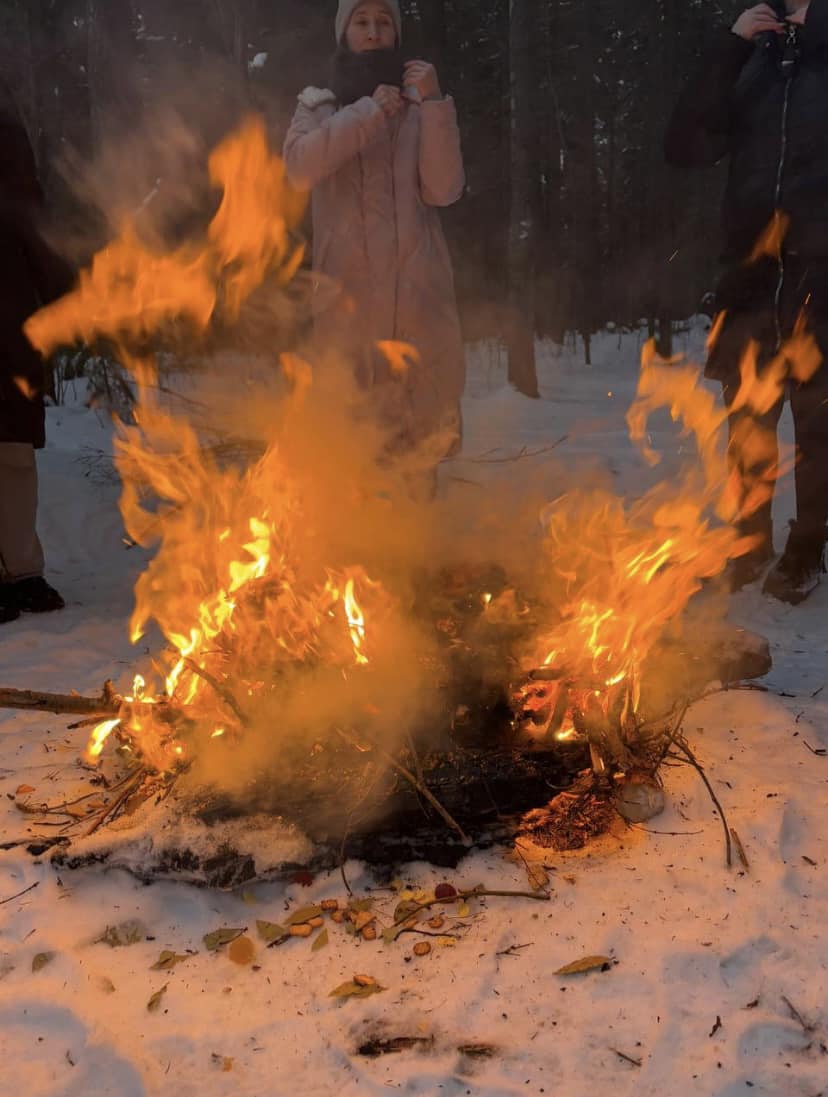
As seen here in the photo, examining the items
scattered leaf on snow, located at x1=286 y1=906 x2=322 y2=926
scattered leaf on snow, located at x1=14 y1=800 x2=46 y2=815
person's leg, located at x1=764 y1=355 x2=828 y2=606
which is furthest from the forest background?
scattered leaf on snow, located at x1=14 y1=800 x2=46 y2=815

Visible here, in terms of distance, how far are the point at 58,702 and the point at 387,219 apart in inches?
120

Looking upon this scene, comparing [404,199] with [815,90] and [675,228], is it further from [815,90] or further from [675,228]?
[675,228]

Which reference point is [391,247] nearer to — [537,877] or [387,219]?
[387,219]

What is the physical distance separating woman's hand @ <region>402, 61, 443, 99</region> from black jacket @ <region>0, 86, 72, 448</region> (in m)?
2.28

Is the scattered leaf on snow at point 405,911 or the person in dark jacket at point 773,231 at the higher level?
the person in dark jacket at point 773,231

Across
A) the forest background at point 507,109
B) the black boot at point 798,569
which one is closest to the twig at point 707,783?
the black boot at point 798,569

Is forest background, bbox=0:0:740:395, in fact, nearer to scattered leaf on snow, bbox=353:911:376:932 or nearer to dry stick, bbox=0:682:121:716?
dry stick, bbox=0:682:121:716

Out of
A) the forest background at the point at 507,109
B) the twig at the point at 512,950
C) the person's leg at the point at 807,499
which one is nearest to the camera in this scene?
the twig at the point at 512,950

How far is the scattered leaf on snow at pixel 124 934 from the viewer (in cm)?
229

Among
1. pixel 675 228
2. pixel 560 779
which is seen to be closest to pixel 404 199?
pixel 560 779

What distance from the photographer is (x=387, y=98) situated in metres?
4.20

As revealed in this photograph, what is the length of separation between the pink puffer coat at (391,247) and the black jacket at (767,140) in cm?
145

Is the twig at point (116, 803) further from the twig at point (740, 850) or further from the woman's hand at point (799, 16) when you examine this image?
the woman's hand at point (799, 16)

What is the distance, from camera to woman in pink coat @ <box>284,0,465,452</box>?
426cm
